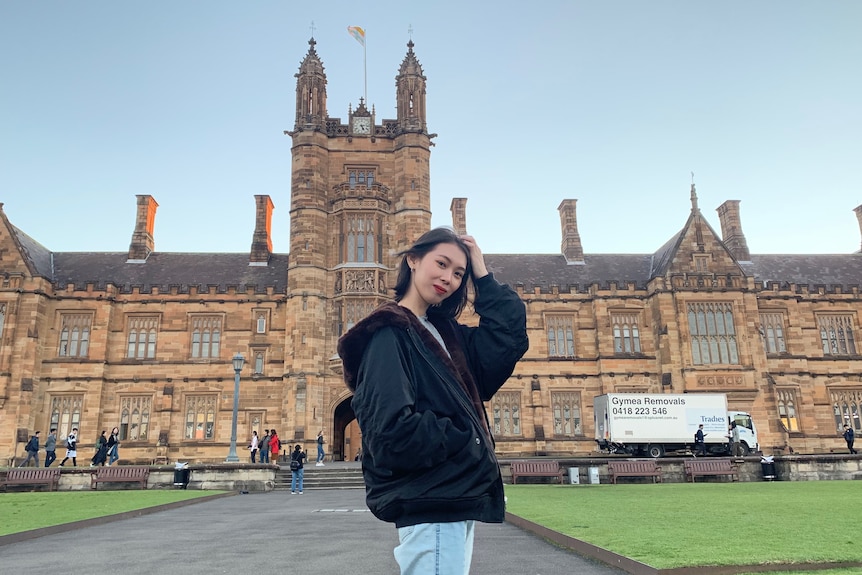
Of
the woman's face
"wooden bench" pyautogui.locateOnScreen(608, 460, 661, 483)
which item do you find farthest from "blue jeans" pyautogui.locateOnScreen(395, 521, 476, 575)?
"wooden bench" pyautogui.locateOnScreen(608, 460, 661, 483)

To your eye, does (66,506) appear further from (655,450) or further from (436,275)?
(655,450)

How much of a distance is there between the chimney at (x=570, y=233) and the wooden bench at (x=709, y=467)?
1832 cm

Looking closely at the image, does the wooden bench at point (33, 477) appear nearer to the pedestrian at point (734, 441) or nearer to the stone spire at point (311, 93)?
the stone spire at point (311, 93)

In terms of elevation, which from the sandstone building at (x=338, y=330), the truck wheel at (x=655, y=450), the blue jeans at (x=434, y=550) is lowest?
the truck wheel at (x=655, y=450)

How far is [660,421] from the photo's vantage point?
88.3 feet

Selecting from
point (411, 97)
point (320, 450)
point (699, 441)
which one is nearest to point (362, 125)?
point (411, 97)

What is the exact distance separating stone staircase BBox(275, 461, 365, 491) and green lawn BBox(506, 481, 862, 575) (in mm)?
9336

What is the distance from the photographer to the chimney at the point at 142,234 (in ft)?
119

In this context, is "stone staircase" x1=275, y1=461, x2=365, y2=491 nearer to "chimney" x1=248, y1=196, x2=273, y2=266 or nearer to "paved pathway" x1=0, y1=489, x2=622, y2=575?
"paved pathway" x1=0, y1=489, x2=622, y2=575

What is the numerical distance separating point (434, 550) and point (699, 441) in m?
26.8

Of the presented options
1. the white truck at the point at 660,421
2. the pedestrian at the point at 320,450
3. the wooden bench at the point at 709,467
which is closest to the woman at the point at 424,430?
the wooden bench at the point at 709,467

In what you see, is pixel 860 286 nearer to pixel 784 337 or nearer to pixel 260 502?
pixel 784 337

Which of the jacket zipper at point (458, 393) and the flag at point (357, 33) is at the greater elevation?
the flag at point (357, 33)

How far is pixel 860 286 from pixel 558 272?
15948mm
